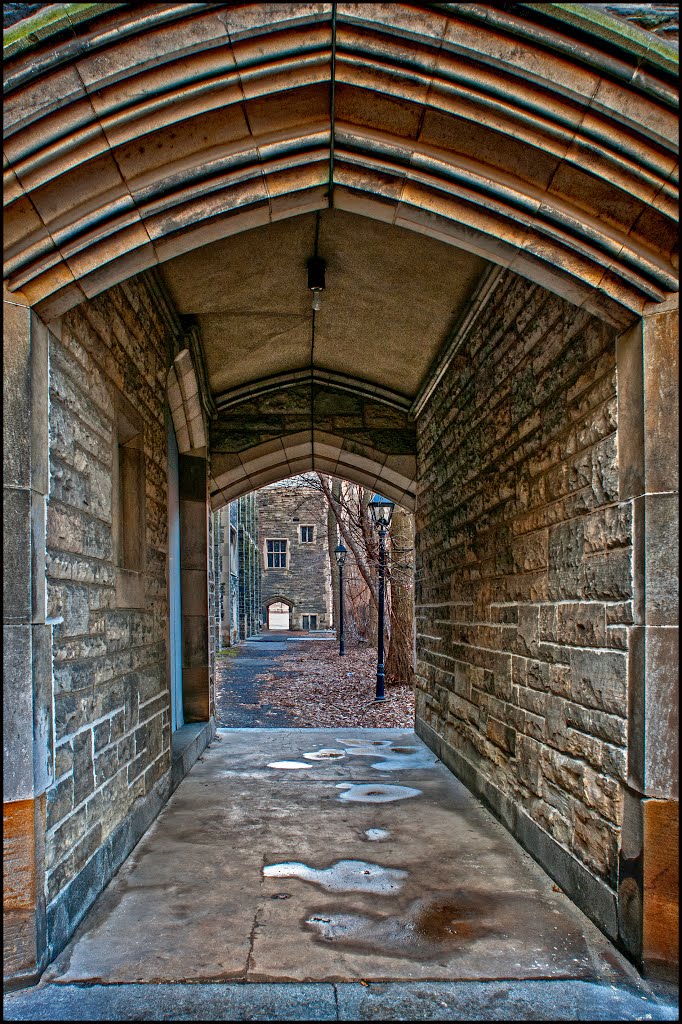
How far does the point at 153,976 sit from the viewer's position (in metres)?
2.57

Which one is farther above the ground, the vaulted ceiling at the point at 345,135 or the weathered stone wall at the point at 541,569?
the vaulted ceiling at the point at 345,135

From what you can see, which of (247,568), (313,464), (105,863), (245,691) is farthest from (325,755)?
(247,568)

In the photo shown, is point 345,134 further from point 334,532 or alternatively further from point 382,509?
point 334,532

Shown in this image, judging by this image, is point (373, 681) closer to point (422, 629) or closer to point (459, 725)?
point (422, 629)

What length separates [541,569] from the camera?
3770 mm

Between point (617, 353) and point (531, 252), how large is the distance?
49 centimetres

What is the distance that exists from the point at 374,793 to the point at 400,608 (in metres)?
7.04

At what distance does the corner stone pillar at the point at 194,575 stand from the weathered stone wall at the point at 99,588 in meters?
2.43

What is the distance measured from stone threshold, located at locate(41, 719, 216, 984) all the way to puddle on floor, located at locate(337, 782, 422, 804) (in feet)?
3.77

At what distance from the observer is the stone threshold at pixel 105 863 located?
2.69m

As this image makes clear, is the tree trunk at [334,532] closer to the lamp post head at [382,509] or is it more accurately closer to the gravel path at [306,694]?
the gravel path at [306,694]

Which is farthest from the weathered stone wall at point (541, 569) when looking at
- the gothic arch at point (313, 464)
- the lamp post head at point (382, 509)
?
the lamp post head at point (382, 509)

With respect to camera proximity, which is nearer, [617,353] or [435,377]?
[617,353]

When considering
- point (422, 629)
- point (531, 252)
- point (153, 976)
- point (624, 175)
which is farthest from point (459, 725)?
point (624, 175)
